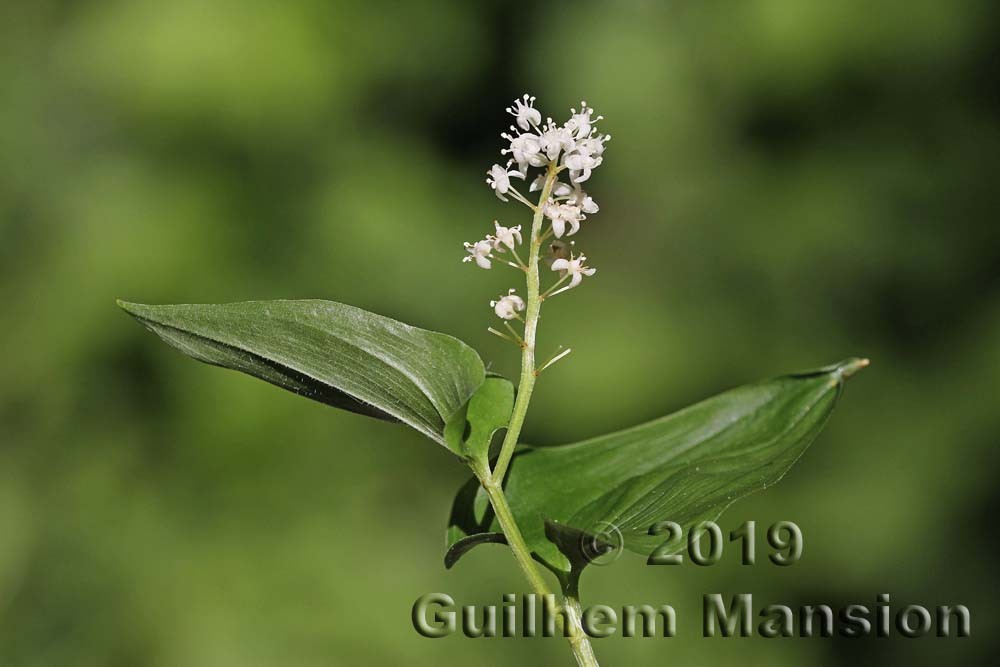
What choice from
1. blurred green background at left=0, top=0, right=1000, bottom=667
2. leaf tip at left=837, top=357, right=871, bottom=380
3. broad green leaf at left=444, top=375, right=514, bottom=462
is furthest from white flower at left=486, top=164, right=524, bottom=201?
blurred green background at left=0, top=0, right=1000, bottom=667

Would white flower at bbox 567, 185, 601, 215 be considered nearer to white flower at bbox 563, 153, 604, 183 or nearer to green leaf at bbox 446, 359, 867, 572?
white flower at bbox 563, 153, 604, 183

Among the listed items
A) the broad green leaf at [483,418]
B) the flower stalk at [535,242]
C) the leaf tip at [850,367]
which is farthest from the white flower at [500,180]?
the leaf tip at [850,367]

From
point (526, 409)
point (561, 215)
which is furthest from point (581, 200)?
point (526, 409)

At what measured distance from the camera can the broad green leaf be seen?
57 centimetres

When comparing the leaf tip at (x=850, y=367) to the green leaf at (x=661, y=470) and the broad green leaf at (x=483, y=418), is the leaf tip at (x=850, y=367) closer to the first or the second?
the green leaf at (x=661, y=470)

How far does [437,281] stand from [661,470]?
170 cm

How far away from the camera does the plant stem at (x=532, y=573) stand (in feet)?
1.69

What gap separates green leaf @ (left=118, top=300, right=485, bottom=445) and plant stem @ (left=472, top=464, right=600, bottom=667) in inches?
2.0

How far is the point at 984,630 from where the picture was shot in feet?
6.98

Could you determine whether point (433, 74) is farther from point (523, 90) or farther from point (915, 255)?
point (915, 255)

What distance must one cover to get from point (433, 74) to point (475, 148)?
0.22 meters

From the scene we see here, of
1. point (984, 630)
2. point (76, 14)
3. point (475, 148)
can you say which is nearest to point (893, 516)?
point (984, 630)

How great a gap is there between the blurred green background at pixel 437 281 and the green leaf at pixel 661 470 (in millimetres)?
1425

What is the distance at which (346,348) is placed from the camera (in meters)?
0.55
